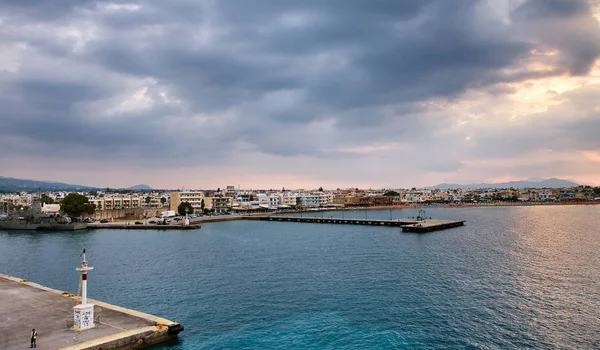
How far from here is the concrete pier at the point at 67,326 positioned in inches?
811

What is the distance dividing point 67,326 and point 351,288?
2103 cm

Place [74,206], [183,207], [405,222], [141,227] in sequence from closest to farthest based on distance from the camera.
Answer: [141,227]
[405,222]
[74,206]
[183,207]

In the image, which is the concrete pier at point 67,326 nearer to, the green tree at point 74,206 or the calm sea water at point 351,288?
the calm sea water at point 351,288

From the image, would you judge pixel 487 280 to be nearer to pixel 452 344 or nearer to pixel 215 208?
pixel 452 344

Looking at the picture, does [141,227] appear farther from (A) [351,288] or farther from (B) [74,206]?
(A) [351,288]

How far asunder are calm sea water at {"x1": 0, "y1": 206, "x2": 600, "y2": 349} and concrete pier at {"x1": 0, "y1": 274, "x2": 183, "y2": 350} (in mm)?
1507

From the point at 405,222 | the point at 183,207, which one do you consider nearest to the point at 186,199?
the point at 183,207

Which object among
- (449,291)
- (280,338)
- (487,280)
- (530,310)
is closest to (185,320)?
(280,338)

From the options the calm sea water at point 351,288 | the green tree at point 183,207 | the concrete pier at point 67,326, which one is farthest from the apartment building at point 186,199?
the concrete pier at point 67,326

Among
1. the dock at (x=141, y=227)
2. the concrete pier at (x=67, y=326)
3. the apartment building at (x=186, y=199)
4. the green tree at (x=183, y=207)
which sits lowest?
the concrete pier at (x=67, y=326)

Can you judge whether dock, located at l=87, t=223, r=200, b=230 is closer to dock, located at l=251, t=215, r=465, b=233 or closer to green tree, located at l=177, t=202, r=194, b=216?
green tree, located at l=177, t=202, r=194, b=216

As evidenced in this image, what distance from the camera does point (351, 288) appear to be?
35219 millimetres

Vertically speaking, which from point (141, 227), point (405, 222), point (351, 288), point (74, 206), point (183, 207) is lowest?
point (351, 288)

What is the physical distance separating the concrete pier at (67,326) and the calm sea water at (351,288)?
1507mm
